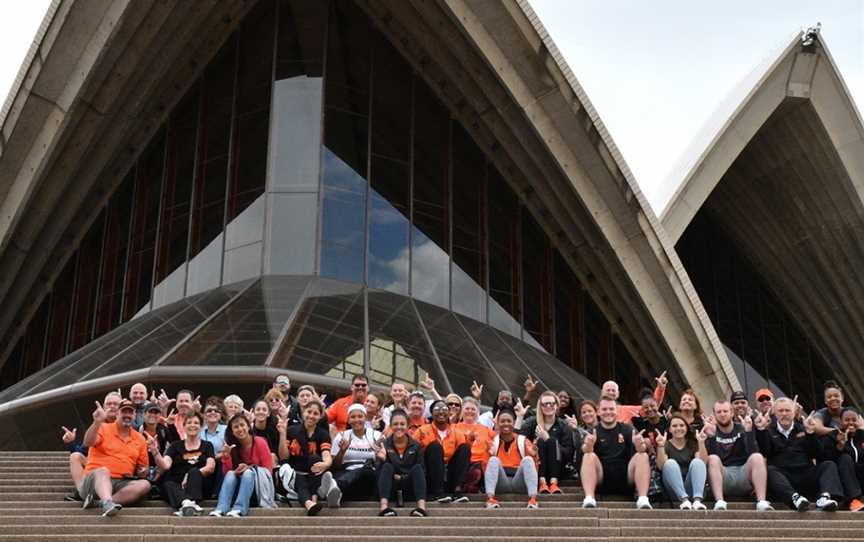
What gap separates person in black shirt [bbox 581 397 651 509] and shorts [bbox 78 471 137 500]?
4.20 metres

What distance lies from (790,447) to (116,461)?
20.7 ft

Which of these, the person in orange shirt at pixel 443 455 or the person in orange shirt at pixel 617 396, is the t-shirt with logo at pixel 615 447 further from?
the person in orange shirt at pixel 443 455

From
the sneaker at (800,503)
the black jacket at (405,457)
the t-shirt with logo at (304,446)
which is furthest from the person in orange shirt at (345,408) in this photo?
the sneaker at (800,503)

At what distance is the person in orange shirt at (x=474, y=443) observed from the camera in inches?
489

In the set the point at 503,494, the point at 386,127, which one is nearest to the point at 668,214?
the point at 386,127

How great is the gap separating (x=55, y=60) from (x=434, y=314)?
26.6 ft

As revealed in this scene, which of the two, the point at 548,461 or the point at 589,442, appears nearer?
the point at 589,442

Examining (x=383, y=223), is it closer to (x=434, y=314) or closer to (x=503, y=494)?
(x=434, y=314)

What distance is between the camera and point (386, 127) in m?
25.4

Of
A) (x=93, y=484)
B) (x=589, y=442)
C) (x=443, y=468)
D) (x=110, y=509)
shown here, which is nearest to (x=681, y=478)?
(x=589, y=442)

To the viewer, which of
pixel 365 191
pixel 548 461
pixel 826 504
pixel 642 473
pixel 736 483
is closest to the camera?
pixel 826 504

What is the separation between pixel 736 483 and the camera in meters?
12.2

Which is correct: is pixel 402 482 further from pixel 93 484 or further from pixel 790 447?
pixel 790 447

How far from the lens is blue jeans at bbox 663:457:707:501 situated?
1189 centimetres
